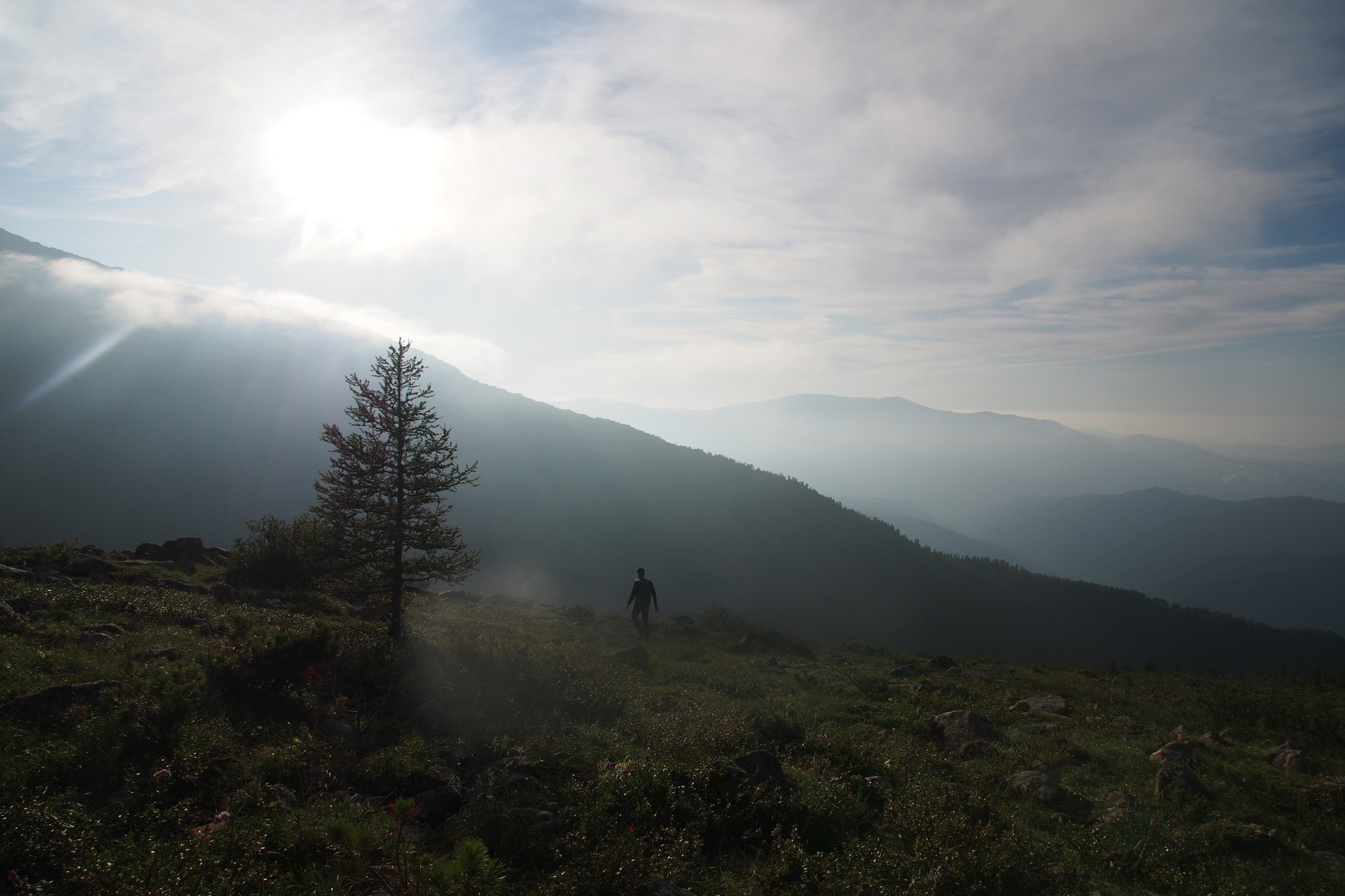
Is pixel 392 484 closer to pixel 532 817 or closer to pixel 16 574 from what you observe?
pixel 16 574

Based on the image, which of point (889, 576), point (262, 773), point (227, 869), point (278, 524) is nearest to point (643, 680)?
point (262, 773)

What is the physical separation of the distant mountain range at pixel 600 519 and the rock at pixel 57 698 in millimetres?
97455

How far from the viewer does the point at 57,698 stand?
729cm

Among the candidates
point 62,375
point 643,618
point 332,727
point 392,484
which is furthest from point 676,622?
point 62,375

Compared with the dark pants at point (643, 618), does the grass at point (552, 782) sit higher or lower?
higher

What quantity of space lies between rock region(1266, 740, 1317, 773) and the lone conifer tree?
15.4 meters

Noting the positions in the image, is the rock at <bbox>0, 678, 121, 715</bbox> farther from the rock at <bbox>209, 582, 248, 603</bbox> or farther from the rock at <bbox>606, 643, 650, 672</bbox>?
the rock at <bbox>606, 643, 650, 672</bbox>

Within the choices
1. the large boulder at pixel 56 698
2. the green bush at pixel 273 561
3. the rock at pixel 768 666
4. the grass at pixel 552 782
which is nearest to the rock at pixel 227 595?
the green bush at pixel 273 561

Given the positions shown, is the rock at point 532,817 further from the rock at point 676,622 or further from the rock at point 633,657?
the rock at point 676,622

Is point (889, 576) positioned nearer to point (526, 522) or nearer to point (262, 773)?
point (526, 522)

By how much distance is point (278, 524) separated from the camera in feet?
70.9

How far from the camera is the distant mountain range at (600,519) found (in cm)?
12000

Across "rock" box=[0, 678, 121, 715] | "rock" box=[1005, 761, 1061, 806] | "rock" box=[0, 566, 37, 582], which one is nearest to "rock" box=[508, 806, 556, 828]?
"rock" box=[0, 678, 121, 715]

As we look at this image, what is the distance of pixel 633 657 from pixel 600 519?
141 m
